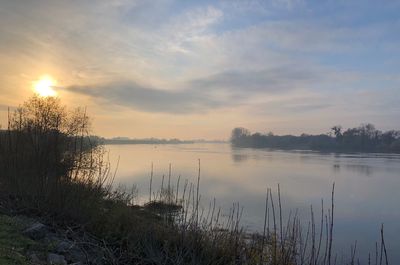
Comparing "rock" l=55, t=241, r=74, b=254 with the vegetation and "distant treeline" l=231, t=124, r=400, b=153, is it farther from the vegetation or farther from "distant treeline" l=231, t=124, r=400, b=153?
"distant treeline" l=231, t=124, r=400, b=153

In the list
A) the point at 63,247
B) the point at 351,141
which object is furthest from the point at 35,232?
the point at 351,141

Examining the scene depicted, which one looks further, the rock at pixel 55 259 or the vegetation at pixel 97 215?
the vegetation at pixel 97 215

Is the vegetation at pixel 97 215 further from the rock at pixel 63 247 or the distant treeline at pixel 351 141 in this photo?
the distant treeline at pixel 351 141

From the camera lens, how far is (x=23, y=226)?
7.41 metres

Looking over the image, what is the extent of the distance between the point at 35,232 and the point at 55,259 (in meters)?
1.27

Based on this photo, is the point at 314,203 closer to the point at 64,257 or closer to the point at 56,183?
the point at 56,183

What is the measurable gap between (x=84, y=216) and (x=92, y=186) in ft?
2.52

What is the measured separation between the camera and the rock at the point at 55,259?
582cm

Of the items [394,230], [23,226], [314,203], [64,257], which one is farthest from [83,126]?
[314,203]

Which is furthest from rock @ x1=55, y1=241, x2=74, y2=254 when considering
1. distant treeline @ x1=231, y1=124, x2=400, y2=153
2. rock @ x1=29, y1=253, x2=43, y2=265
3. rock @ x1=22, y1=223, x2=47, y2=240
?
distant treeline @ x1=231, y1=124, x2=400, y2=153

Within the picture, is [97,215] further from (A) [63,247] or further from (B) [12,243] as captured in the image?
(B) [12,243]

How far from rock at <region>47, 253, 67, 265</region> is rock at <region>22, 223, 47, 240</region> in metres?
0.92

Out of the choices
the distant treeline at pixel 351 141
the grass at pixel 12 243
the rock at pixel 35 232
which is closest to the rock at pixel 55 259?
the grass at pixel 12 243

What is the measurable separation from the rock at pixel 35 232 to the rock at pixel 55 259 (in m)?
0.92
